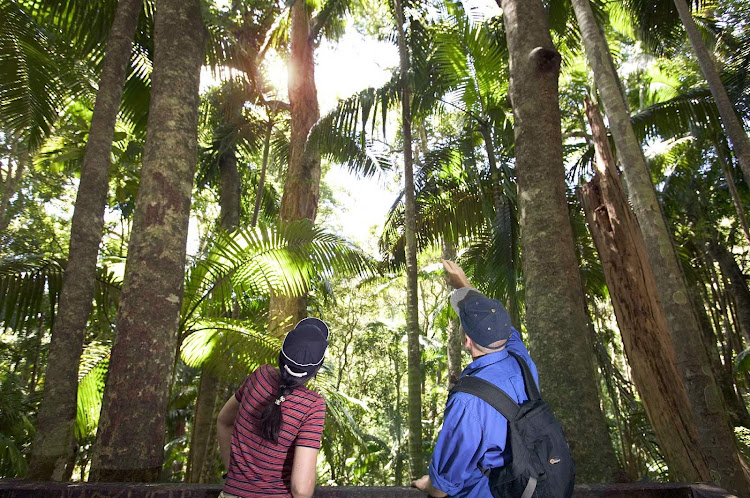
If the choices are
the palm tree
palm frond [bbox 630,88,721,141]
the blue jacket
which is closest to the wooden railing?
the blue jacket

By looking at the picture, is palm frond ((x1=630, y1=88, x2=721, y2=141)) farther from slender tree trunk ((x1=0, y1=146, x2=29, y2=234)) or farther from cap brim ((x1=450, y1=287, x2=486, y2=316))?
slender tree trunk ((x1=0, y1=146, x2=29, y2=234))

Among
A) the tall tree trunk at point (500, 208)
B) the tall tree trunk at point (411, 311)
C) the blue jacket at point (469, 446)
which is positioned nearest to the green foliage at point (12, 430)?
the tall tree trunk at point (411, 311)

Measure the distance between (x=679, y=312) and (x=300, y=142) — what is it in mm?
6775

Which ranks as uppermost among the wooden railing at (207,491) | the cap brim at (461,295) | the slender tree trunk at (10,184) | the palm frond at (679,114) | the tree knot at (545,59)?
the slender tree trunk at (10,184)

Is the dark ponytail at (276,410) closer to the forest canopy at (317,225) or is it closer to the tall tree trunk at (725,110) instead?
the forest canopy at (317,225)

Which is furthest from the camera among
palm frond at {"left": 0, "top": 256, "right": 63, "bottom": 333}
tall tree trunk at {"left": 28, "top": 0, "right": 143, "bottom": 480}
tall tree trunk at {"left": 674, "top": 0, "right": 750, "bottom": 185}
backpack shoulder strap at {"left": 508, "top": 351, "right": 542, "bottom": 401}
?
tall tree trunk at {"left": 674, "top": 0, "right": 750, "bottom": 185}

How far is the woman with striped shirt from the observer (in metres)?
1.90

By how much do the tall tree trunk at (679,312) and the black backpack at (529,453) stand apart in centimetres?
240

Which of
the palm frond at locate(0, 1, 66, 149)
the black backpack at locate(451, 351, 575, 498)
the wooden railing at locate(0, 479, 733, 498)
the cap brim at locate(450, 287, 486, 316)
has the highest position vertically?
the palm frond at locate(0, 1, 66, 149)

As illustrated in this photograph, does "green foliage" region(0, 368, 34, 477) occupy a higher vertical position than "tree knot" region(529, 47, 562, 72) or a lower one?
lower

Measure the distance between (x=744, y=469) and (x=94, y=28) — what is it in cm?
723

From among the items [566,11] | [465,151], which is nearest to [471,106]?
[465,151]

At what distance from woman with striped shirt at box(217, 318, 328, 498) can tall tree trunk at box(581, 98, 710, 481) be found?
296 cm

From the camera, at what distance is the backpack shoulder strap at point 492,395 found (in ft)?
5.51
